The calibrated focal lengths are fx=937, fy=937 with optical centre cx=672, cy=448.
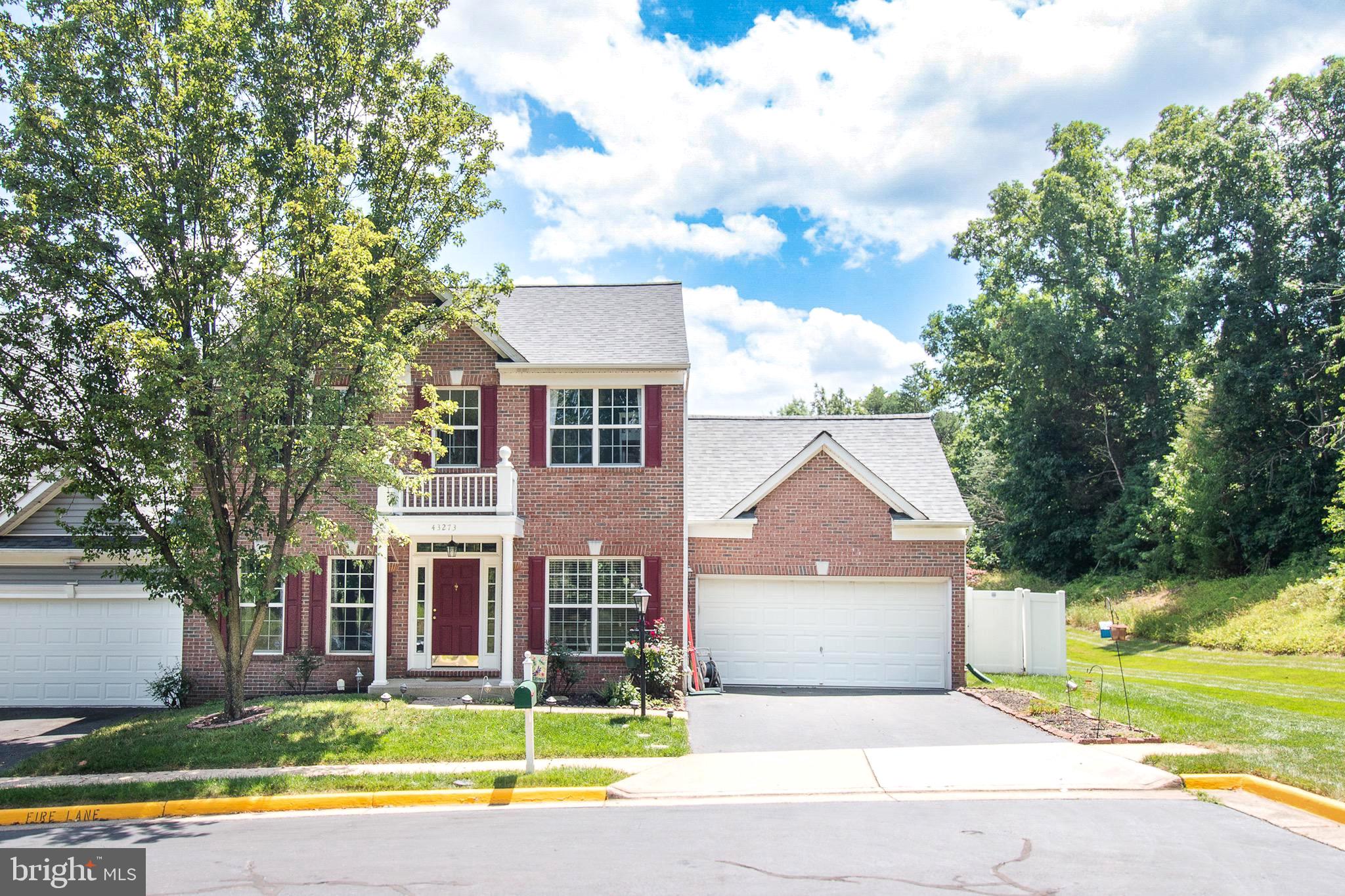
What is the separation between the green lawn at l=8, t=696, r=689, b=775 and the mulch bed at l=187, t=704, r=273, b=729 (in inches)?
8.1

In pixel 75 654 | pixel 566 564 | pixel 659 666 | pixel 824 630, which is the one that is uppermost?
pixel 566 564

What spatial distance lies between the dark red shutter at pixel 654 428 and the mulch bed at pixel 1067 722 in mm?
7246

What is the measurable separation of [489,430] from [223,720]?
21.6 feet

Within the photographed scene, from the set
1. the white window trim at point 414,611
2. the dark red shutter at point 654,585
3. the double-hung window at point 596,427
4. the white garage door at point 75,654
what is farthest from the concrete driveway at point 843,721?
the white garage door at point 75,654

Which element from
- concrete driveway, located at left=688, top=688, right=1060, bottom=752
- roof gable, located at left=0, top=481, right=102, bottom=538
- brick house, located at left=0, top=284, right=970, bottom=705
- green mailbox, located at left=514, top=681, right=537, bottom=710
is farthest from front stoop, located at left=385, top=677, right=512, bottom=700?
roof gable, located at left=0, top=481, right=102, bottom=538

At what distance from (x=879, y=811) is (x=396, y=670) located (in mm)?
10215

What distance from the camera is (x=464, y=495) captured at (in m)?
16.8

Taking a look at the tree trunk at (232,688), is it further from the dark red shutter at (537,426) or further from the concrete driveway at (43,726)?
the dark red shutter at (537,426)

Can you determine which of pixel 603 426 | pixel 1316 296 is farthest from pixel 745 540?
pixel 1316 296

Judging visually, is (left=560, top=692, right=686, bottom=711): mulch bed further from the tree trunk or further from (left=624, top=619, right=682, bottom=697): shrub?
the tree trunk

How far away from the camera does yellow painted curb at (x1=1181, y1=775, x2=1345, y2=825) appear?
9297mm

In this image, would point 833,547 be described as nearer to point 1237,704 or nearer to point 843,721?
point 843,721

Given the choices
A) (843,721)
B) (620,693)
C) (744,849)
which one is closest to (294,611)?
(620,693)

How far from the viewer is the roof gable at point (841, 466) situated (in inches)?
723
